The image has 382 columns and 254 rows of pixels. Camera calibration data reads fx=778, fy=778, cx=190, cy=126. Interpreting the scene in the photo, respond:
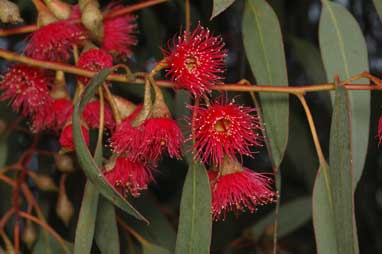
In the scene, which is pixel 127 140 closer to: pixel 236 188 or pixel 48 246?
pixel 236 188

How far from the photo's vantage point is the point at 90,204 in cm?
127

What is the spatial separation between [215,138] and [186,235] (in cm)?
16

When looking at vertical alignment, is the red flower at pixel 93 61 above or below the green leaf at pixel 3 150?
above

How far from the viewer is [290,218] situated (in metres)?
2.08

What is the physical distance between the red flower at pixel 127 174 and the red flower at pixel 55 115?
193mm

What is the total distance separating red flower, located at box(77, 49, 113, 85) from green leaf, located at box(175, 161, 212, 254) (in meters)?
0.26

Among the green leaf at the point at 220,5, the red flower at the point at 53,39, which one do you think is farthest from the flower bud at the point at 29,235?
the green leaf at the point at 220,5

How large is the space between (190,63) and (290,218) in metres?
0.91

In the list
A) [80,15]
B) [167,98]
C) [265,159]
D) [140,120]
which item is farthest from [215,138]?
[265,159]

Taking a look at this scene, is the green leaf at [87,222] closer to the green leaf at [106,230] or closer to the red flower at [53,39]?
the green leaf at [106,230]

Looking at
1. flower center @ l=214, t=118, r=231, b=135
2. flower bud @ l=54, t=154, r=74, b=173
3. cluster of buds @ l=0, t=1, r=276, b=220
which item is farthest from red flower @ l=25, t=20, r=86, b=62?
flower center @ l=214, t=118, r=231, b=135

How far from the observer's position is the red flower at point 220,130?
127 centimetres

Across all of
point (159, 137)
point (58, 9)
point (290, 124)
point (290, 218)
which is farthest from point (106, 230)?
point (290, 124)

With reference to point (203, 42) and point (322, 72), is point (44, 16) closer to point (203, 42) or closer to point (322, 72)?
point (203, 42)
